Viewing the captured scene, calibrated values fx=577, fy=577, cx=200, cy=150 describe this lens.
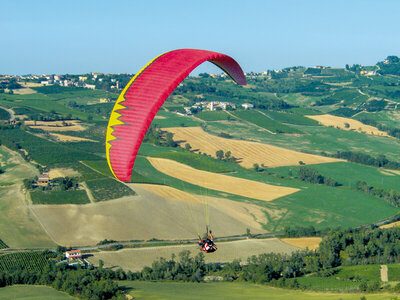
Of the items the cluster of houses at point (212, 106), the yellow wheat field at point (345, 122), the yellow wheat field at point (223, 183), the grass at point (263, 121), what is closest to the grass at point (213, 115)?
the grass at point (263, 121)

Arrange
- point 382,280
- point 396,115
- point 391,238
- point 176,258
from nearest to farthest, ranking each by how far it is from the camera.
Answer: point 382,280 → point 176,258 → point 391,238 → point 396,115

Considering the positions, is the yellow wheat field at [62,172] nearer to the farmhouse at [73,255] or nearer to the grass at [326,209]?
the farmhouse at [73,255]

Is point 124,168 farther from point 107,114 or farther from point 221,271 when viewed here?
point 107,114

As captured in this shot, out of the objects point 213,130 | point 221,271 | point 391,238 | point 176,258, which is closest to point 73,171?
point 176,258

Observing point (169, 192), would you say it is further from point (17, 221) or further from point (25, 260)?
point (25, 260)

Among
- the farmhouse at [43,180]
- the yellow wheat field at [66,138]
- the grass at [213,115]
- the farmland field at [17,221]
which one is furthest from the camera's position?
the grass at [213,115]
